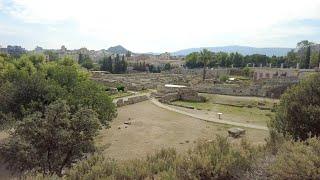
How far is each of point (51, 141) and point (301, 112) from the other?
11.0 meters

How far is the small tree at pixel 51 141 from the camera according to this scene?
16203 millimetres

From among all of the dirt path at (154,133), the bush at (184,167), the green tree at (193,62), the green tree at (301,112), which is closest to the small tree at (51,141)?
the dirt path at (154,133)

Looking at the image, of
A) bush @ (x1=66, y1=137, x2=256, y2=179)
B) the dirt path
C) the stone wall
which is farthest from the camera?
the stone wall

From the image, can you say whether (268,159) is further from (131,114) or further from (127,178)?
(131,114)

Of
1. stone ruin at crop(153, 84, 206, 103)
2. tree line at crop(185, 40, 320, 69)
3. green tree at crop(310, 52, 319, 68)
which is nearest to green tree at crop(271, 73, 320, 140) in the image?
stone ruin at crop(153, 84, 206, 103)

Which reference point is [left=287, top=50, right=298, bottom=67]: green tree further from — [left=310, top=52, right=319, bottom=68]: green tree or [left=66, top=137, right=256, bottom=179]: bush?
[left=66, top=137, right=256, bottom=179]: bush

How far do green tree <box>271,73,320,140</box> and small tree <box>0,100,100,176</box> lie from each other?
887 centimetres

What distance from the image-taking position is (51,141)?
54.9ft

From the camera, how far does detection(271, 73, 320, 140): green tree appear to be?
17656 millimetres

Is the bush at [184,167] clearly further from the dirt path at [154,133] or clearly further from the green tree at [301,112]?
the dirt path at [154,133]

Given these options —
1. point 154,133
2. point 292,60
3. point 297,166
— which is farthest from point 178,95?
point 292,60

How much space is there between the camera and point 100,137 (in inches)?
1188

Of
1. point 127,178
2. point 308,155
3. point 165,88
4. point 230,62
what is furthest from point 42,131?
point 230,62

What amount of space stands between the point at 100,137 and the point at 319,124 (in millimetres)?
17100
